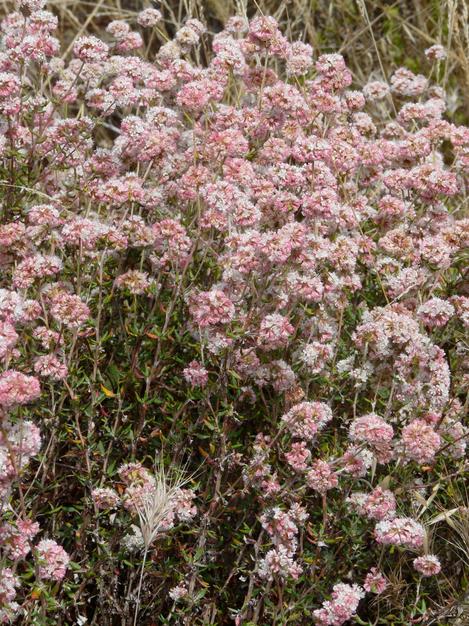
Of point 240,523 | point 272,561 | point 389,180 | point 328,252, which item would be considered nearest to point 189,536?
point 240,523

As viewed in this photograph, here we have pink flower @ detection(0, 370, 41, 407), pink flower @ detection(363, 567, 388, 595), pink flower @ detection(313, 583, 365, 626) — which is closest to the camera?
pink flower @ detection(0, 370, 41, 407)

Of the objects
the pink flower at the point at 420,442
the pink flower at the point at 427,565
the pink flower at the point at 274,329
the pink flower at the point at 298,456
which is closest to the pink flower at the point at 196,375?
the pink flower at the point at 274,329

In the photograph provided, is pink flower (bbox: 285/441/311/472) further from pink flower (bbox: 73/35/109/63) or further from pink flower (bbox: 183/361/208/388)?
pink flower (bbox: 73/35/109/63)

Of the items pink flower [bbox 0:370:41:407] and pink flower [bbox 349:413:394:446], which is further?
pink flower [bbox 349:413:394:446]

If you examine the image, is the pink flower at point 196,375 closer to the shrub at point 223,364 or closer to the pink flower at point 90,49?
the shrub at point 223,364

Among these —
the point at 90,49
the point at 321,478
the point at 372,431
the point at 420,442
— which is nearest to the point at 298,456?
the point at 321,478

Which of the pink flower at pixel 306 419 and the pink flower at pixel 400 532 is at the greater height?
the pink flower at pixel 306 419

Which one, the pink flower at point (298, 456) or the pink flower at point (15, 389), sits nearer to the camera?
the pink flower at point (15, 389)

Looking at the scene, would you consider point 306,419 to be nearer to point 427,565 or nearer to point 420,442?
point 420,442

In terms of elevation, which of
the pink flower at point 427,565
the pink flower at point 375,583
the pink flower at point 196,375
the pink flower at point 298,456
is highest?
the pink flower at point 196,375

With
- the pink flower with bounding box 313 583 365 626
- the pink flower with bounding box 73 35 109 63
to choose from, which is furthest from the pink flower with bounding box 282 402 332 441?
the pink flower with bounding box 73 35 109 63

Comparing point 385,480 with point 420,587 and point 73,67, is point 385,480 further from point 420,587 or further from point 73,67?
point 73,67

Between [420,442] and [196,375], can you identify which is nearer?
[420,442]

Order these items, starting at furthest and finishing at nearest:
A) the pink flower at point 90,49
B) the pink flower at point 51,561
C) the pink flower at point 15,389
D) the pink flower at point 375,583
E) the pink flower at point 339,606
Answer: the pink flower at point 90,49, the pink flower at point 375,583, the pink flower at point 339,606, the pink flower at point 51,561, the pink flower at point 15,389
